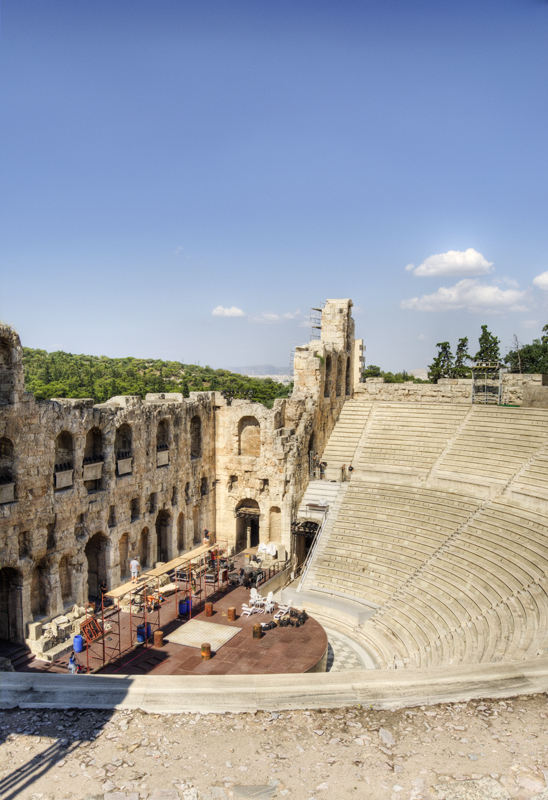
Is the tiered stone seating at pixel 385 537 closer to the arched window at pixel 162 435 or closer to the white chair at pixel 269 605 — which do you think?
the white chair at pixel 269 605

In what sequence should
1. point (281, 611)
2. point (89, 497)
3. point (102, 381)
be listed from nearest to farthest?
point (281, 611)
point (89, 497)
point (102, 381)

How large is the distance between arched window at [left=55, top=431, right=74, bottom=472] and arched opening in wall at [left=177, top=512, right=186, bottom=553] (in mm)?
7007

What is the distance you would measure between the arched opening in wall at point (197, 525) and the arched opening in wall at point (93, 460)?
20.8 feet

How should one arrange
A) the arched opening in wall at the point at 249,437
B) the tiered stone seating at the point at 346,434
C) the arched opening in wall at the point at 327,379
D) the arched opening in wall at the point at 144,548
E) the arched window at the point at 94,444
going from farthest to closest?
1. the arched opening in wall at the point at 327,379
2. the arched opening in wall at the point at 249,437
3. the tiered stone seating at the point at 346,434
4. the arched opening in wall at the point at 144,548
5. the arched window at the point at 94,444

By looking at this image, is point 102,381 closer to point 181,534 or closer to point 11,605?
point 181,534

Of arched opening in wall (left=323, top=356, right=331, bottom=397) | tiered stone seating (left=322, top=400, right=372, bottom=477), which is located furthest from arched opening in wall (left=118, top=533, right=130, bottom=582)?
arched opening in wall (left=323, top=356, right=331, bottom=397)

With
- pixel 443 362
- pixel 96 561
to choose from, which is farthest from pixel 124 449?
pixel 443 362

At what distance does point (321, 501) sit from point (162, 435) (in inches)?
290

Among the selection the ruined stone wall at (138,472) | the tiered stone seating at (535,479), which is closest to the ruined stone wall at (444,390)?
the ruined stone wall at (138,472)

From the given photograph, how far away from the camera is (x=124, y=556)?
21047 millimetres

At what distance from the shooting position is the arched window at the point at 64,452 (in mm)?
18119

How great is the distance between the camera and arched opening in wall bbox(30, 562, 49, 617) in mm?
17359

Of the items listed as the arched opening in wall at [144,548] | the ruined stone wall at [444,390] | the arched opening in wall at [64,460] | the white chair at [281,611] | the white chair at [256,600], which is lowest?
the white chair at [281,611]

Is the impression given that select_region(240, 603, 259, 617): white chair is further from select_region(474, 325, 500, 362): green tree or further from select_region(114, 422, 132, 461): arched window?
select_region(474, 325, 500, 362): green tree
